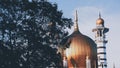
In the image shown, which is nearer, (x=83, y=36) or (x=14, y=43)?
(x=14, y=43)

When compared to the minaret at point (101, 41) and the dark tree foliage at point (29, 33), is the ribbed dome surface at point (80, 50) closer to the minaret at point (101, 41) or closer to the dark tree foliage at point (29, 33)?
the minaret at point (101, 41)

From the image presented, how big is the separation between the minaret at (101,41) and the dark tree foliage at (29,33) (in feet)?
153

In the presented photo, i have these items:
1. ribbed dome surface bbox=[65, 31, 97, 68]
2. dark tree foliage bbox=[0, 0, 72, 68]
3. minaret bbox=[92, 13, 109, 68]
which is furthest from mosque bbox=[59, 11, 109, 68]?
dark tree foliage bbox=[0, 0, 72, 68]

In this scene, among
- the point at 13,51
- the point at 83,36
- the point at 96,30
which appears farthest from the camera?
the point at 96,30

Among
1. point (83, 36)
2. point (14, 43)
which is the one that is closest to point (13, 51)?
point (14, 43)

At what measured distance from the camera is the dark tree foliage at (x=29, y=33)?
25.5 m

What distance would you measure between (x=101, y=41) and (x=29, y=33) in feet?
172

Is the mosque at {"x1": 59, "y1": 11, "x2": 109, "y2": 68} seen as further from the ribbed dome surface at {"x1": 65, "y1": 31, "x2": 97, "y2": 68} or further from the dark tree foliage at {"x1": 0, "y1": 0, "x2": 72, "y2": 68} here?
the dark tree foliage at {"x1": 0, "y1": 0, "x2": 72, "y2": 68}

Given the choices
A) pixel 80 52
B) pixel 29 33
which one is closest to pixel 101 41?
pixel 80 52

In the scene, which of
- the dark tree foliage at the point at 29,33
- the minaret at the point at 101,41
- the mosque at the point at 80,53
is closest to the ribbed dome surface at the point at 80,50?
the mosque at the point at 80,53

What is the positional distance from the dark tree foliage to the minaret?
46.7 m

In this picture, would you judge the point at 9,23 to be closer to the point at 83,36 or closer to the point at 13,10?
the point at 13,10

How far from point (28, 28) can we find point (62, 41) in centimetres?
276

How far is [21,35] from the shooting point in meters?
26.1
